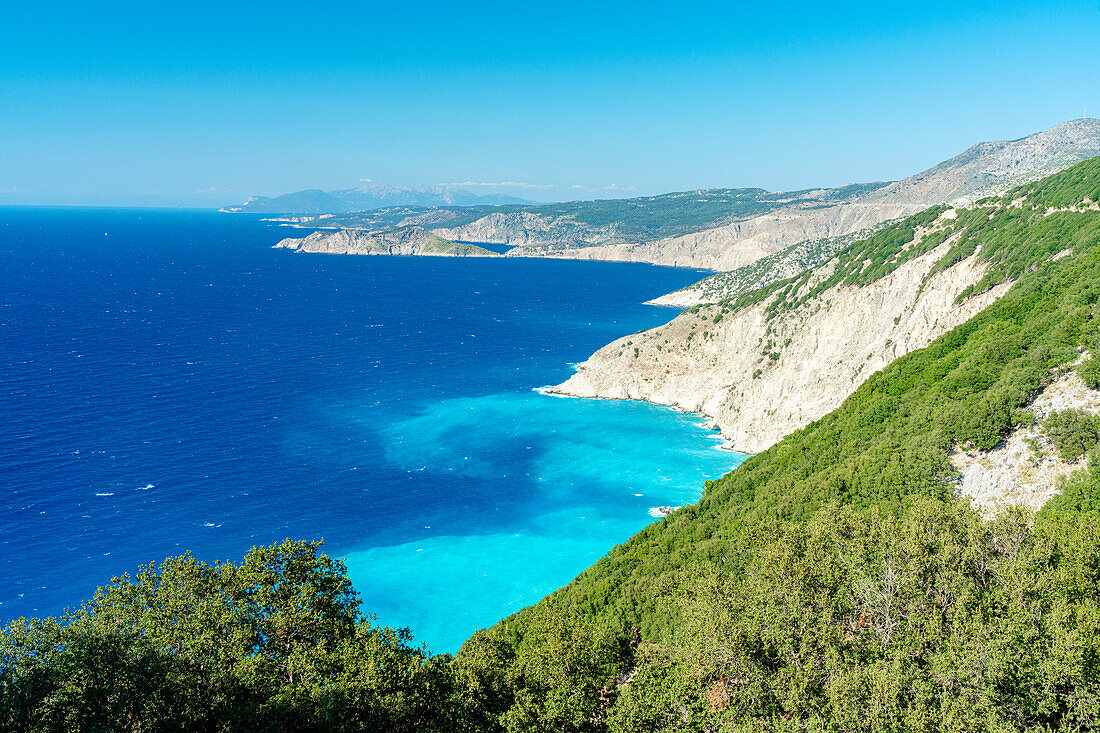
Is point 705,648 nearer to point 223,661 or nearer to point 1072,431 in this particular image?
point 223,661

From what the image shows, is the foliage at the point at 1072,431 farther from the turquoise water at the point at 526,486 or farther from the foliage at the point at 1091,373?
the turquoise water at the point at 526,486

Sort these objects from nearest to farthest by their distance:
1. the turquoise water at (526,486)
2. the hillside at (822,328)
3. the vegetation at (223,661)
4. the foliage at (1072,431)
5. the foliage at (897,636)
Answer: the foliage at (897,636)
the vegetation at (223,661)
the foliage at (1072,431)
the turquoise water at (526,486)
the hillside at (822,328)

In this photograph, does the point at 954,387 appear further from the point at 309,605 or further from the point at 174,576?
the point at 174,576

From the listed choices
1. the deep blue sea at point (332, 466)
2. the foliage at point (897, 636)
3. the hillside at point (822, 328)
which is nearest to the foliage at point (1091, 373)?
the foliage at point (897, 636)

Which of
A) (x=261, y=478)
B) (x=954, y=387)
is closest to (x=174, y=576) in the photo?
(x=954, y=387)

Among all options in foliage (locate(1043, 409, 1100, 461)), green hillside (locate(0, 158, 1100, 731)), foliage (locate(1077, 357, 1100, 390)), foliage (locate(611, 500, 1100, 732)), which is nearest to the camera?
foliage (locate(611, 500, 1100, 732))

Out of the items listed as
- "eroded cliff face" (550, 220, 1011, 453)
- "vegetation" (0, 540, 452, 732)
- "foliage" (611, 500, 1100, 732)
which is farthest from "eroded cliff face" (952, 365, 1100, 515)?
"eroded cliff face" (550, 220, 1011, 453)

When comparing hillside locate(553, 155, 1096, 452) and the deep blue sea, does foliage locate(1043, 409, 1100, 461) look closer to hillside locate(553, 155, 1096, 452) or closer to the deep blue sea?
hillside locate(553, 155, 1096, 452)

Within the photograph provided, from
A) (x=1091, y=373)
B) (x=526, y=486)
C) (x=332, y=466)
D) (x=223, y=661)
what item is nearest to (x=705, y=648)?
(x=223, y=661)
